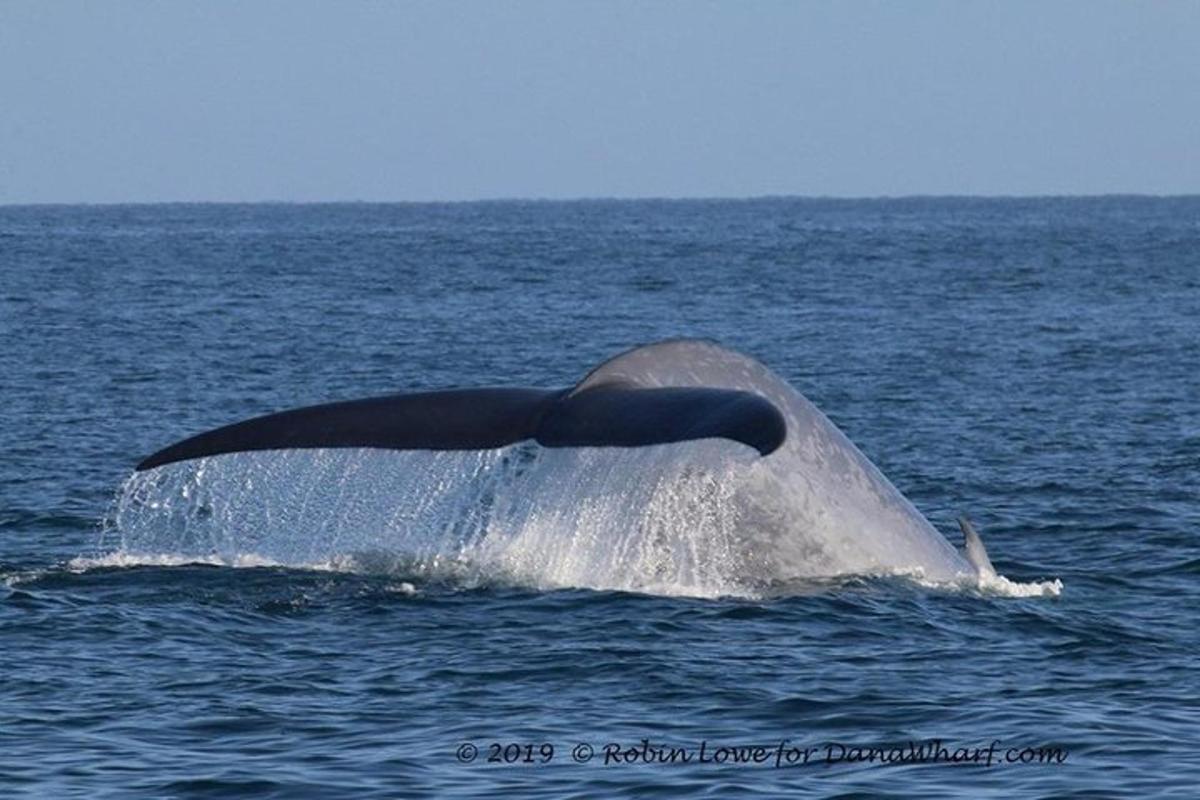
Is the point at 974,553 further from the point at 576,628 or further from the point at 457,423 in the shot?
the point at 457,423

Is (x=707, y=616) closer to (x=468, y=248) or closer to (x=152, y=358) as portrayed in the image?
(x=152, y=358)

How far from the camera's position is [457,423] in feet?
36.6

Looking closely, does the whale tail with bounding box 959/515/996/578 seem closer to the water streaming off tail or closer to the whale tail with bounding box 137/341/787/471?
the water streaming off tail

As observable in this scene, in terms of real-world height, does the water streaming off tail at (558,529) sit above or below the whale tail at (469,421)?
below

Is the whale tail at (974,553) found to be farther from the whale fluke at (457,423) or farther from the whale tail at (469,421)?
the whale fluke at (457,423)

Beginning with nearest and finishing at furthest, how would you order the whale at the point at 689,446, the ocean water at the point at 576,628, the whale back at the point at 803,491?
the ocean water at the point at 576,628 → the whale at the point at 689,446 → the whale back at the point at 803,491

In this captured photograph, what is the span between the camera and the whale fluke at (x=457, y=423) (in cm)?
1090

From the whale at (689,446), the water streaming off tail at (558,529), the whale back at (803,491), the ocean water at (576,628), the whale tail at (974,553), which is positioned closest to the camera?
the ocean water at (576,628)

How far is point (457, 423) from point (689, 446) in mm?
1268
